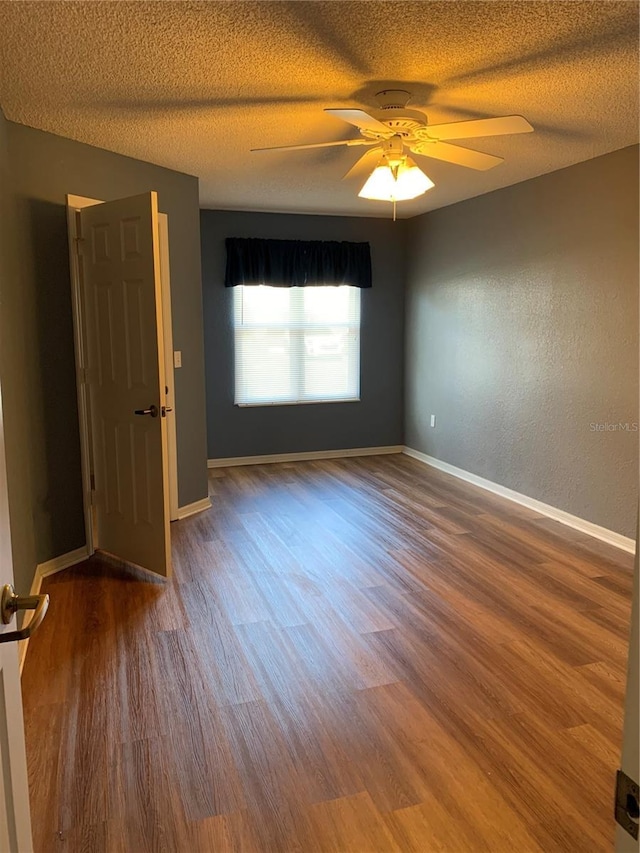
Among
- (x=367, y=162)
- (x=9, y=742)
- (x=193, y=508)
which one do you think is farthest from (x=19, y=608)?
(x=193, y=508)

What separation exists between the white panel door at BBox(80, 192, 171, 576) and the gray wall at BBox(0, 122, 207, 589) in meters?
0.14

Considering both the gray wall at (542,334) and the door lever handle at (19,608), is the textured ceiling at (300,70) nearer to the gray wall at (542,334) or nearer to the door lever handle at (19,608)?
the gray wall at (542,334)

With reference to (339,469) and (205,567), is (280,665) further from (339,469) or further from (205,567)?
(339,469)

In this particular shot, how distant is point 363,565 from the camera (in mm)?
3732

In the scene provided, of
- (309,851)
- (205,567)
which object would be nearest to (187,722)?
(309,851)

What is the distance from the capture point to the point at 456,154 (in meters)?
3.12

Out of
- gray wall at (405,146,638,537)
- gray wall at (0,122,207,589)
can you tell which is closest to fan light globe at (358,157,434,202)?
gray wall at (405,146,638,537)

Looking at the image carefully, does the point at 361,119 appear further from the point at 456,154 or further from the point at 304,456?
the point at 304,456

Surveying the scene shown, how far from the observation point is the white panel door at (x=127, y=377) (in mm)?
3291

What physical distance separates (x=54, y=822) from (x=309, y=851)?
Result: 2.46 ft

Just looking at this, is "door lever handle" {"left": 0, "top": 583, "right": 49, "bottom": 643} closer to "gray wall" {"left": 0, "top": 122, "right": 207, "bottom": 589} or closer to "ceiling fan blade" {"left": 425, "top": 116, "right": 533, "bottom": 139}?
"gray wall" {"left": 0, "top": 122, "right": 207, "bottom": 589}

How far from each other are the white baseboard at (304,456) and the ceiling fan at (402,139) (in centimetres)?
355

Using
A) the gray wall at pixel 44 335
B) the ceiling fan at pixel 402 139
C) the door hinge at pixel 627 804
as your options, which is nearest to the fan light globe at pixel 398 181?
the ceiling fan at pixel 402 139

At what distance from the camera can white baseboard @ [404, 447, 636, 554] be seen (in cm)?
403
